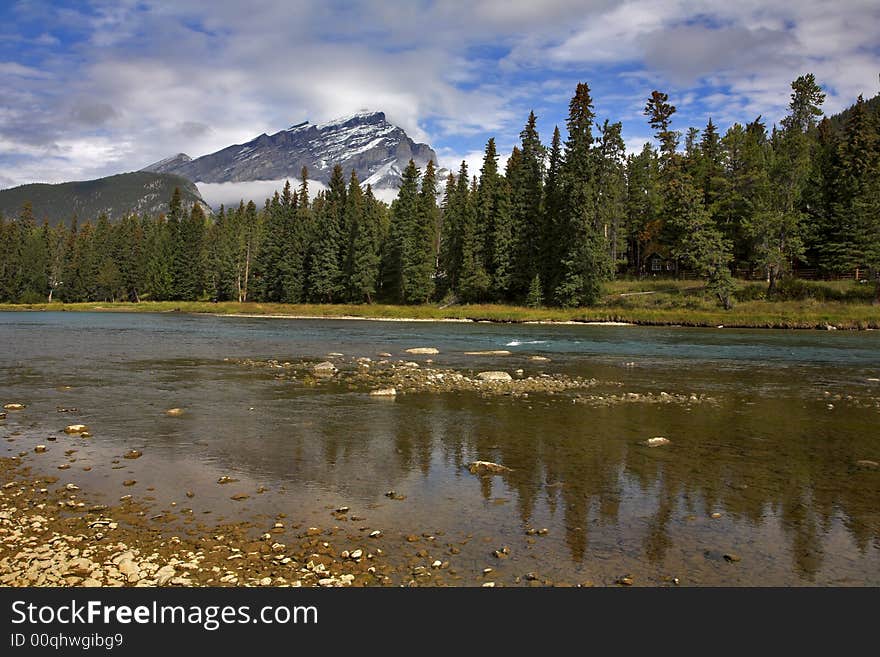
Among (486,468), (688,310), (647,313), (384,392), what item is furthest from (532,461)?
(688,310)

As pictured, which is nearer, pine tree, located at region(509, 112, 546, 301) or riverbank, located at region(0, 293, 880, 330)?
riverbank, located at region(0, 293, 880, 330)

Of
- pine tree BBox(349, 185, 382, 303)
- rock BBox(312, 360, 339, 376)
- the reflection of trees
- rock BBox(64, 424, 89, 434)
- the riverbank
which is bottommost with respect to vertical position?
the reflection of trees

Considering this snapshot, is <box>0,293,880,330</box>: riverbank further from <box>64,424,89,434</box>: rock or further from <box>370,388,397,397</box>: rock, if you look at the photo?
<box>64,424,89,434</box>: rock

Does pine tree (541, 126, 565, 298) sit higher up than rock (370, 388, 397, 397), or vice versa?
pine tree (541, 126, 565, 298)

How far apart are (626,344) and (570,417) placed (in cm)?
2611

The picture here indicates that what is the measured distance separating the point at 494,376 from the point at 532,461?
12.0m

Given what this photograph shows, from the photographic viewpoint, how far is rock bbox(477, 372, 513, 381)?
79.3ft

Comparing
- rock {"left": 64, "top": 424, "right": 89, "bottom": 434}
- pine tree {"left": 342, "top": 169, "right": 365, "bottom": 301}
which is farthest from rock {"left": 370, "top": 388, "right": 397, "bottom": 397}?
pine tree {"left": 342, "top": 169, "right": 365, "bottom": 301}

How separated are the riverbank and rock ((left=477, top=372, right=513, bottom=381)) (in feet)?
133

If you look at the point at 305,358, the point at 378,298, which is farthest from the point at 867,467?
the point at 378,298

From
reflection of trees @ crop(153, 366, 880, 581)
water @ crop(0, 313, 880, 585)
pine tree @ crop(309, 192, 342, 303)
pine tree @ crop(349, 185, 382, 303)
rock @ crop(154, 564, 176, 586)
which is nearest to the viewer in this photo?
rock @ crop(154, 564, 176, 586)

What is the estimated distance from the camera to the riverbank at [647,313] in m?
56.3

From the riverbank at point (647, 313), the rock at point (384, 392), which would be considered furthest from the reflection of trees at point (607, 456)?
the riverbank at point (647, 313)

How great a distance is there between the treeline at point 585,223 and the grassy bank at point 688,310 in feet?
8.80
